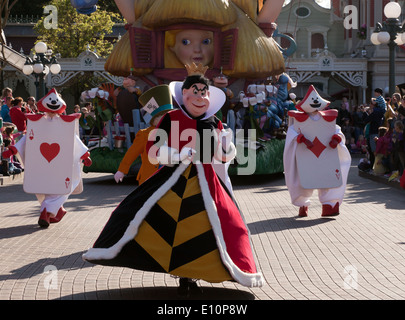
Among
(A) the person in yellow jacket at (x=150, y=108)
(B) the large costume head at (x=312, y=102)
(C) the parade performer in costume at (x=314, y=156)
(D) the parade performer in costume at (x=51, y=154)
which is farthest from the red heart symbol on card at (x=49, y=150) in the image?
(B) the large costume head at (x=312, y=102)

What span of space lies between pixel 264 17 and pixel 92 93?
4.14m

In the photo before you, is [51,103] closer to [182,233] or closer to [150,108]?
[150,108]

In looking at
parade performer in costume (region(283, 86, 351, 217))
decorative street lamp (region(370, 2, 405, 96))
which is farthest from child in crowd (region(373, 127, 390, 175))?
parade performer in costume (region(283, 86, 351, 217))

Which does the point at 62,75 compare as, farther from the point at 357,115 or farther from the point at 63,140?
the point at 63,140

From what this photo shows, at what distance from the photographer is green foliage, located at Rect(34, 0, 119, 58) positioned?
145ft

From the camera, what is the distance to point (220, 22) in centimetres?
1766

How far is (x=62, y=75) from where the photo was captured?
36812 millimetres

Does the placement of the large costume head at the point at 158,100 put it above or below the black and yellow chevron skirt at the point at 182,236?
above

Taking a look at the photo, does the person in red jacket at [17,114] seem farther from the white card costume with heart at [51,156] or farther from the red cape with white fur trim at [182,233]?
the red cape with white fur trim at [182,233]

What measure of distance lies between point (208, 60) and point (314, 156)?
20.2ft

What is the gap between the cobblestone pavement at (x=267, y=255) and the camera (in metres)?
7.11

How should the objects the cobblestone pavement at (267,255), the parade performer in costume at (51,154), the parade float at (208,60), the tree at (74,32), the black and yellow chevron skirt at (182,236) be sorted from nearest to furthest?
1. the black and yellow chevron skirt at (182,236)
2. the cobblestone pavement at (267,255)
3. the parade performer in costume at (51,154)
4. the parade float at (208,60)
5. the tree at (74,32)

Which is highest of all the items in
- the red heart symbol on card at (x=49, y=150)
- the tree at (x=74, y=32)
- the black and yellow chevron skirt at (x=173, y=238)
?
the tree at (x=74, y=32)

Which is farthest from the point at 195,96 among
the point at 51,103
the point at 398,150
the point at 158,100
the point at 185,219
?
the point at 398,150
